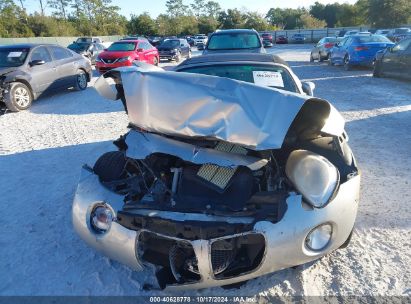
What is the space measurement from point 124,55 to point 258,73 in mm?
12131

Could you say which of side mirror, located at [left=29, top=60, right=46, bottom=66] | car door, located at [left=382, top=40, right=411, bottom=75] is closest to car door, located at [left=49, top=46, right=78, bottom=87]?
side mirror, located at [left=29, top=60, right=46, bottom=66]

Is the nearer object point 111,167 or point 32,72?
point 111,167

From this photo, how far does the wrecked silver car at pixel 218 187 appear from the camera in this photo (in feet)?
7.54

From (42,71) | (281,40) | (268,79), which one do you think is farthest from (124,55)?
(281,40)

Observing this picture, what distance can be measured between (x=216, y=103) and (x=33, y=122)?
21.6 feet

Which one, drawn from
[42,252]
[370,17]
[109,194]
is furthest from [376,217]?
[370,17]

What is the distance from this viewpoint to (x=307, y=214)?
2.33 meters

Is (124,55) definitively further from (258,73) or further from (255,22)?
(255,22)

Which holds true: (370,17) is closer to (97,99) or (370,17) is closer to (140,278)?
(97,99)

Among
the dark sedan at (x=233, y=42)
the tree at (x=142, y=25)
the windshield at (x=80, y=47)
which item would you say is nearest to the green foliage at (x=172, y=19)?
the tree at (x=142, y=25)

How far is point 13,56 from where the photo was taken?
31.0 ft

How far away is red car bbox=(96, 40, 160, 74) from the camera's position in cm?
1487

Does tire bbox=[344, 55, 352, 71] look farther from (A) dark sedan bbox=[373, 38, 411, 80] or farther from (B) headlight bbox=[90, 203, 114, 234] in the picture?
(B) headlight bbox=[90, 203, 114, 234]

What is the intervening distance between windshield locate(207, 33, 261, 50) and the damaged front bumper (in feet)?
23.6
